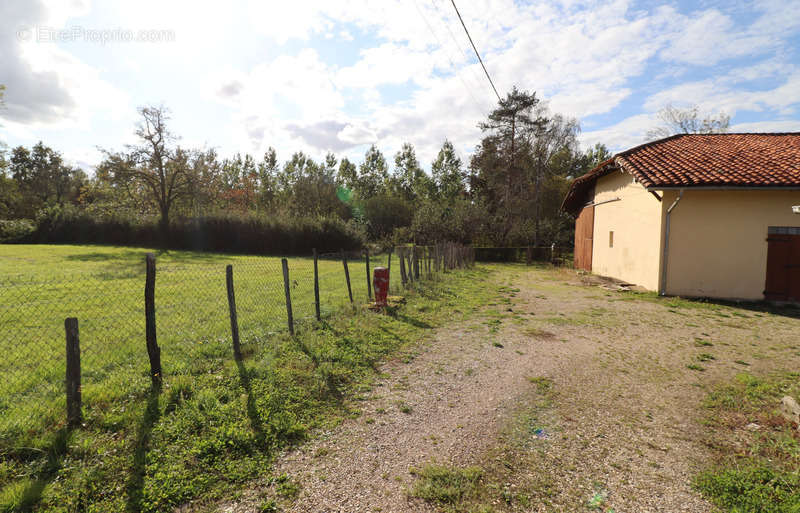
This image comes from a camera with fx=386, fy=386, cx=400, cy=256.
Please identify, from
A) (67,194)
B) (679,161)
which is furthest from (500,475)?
(67,194)

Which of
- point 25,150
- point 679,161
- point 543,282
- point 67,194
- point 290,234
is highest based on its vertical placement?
point 25,150

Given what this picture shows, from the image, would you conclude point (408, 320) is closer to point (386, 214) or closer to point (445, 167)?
point (386, 214)

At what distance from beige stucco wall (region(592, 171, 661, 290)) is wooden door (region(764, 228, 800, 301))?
2.94 metres

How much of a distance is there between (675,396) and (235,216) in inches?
1352

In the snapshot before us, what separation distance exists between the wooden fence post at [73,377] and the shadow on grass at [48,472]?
0.45ft

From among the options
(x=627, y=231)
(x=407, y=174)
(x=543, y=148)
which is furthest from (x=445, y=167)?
(x=627, y=231)

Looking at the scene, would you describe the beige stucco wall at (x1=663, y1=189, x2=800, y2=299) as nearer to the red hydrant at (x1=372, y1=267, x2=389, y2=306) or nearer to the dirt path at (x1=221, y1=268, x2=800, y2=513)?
the dirt path at (x1=221, y1=268, x2=800, y2=513)

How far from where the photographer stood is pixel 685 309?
10383mm

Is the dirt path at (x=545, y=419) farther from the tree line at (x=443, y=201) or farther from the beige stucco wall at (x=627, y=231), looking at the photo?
the tree line at (x=443, y=201)

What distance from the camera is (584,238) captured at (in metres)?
20.0

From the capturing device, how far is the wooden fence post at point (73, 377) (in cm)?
355

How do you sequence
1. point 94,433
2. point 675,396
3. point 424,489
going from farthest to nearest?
point 675,396
point 94,433
point 424,489

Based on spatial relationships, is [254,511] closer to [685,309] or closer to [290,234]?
[685,309]

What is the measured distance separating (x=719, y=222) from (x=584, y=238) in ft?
26.8
